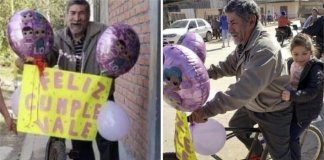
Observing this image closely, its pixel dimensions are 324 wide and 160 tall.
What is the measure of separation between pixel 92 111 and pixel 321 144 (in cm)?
235

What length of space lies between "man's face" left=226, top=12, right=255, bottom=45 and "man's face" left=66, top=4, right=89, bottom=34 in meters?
1.11

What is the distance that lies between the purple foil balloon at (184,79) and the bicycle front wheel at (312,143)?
1.82 m

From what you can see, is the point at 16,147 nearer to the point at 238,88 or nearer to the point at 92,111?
the point at 92,111

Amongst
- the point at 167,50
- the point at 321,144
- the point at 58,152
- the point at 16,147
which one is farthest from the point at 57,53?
the point at 16,147

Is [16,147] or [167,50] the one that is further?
[16,147]

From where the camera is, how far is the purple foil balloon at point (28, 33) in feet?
9.72

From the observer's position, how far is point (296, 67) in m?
3.48

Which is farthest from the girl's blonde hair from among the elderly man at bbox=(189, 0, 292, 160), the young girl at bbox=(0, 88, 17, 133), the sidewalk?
the sidewalk

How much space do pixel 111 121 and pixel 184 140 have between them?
518 millimetres

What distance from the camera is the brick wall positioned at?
373 cm

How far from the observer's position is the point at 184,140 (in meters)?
2.76

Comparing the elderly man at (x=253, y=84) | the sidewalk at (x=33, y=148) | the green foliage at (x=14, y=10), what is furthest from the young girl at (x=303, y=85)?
the green foliage at (x=14, y=10)

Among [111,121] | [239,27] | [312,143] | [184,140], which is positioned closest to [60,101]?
[111,121]

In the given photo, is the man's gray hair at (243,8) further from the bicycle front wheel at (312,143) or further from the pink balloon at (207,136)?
the bicycle front wheel at (312,143)
